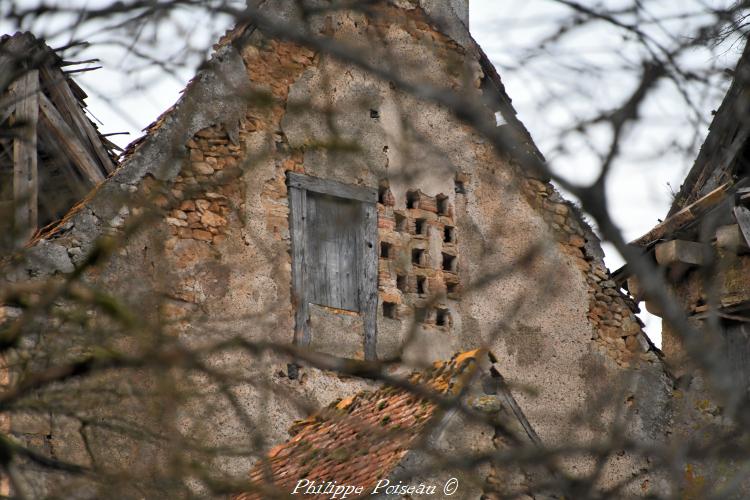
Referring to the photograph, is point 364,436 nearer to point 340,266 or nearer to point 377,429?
point 377,429

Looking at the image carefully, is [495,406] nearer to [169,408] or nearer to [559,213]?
[169,408]

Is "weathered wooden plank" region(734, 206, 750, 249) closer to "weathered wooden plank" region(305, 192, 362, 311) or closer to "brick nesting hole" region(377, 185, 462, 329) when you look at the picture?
"brick nesting hole" region(377, 185, 462, 329)

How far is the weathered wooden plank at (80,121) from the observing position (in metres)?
10.7

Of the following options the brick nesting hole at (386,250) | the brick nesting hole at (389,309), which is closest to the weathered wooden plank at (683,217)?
the brick nesting hole at (386,250)

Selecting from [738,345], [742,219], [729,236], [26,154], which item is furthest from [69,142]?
[738,345]

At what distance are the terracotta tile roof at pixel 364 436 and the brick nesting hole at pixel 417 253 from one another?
205cm

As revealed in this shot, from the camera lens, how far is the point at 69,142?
10719 millimetres

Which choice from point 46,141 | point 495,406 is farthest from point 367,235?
point 495,406

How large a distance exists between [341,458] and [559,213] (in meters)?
5.08

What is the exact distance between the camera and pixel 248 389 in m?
10.4

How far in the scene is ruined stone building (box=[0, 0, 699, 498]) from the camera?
8.85 m

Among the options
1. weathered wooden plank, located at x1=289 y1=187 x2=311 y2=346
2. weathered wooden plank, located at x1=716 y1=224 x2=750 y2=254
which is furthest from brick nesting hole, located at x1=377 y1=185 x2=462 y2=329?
weathered wooden plank, located at x1=716 y1=224 x2=750 y2=254

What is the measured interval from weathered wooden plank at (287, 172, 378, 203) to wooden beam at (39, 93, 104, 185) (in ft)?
5.10

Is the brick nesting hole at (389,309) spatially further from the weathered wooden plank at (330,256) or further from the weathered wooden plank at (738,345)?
the weathered wooden plank at (738,345)
